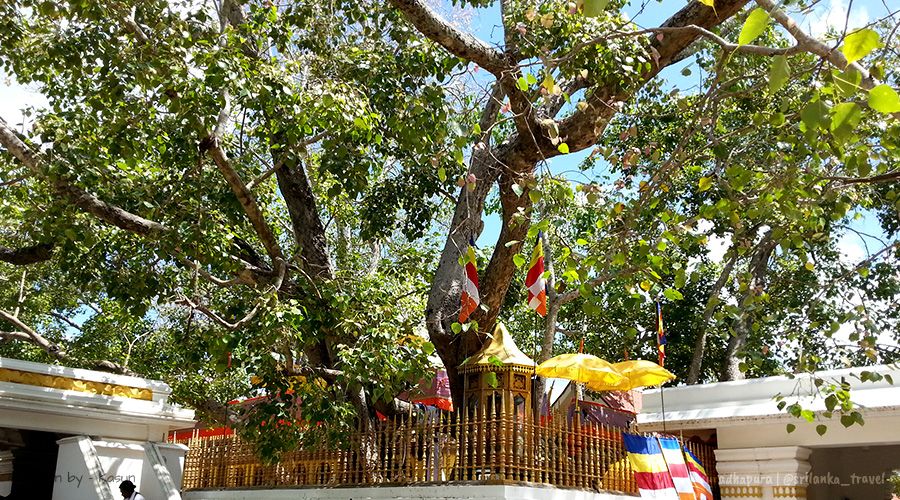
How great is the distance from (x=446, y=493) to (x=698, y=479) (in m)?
3.16

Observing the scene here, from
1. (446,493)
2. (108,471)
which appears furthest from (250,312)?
(446,493)

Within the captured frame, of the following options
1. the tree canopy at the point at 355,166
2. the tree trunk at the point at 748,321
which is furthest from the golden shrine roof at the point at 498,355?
the tree trunk at the point at 748,321

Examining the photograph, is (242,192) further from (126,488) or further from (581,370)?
(581,370)

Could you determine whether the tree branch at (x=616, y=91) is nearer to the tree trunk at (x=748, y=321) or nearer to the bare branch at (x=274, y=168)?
the bare branch at (x=274, y=168)

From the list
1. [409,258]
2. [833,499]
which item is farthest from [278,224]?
[833,499]

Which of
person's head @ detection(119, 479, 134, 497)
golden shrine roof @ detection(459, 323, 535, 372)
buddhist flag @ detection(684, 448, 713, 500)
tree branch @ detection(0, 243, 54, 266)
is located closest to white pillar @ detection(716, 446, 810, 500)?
→ buddhist flag @ detection(684, 448, 713, 500)

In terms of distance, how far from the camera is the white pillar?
973 cm

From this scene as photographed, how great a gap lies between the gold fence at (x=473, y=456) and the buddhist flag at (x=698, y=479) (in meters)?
0.68

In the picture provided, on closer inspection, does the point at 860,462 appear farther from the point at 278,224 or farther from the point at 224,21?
the point at 224,21

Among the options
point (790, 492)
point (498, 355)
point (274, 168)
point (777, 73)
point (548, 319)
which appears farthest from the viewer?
point (548, 319)

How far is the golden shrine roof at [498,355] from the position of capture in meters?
9.66

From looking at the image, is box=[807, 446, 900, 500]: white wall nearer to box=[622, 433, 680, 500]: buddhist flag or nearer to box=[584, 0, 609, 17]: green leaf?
box=[622, 433, 680, 500]: buddhist flag

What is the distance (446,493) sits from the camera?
8.55 m

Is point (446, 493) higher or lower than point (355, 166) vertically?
lower
